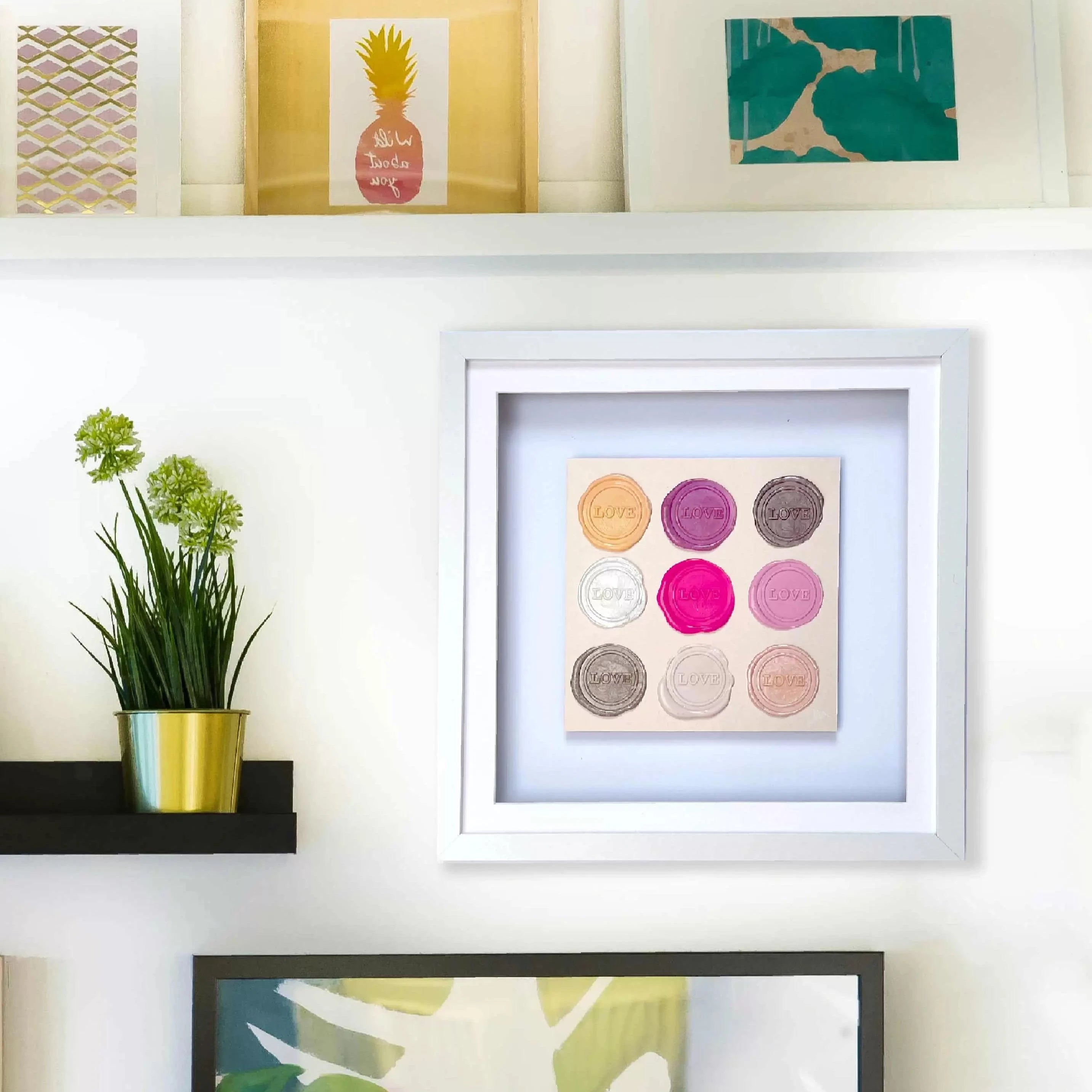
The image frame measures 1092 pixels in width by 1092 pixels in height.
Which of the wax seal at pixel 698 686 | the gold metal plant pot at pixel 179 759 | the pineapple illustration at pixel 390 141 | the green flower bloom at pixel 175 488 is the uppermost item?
the pineapple illustration at pixel 390 141

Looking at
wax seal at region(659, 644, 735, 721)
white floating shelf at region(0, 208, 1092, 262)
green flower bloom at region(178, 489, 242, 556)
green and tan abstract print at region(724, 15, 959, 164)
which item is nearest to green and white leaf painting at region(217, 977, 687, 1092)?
wax seal at region(659, 644, 735, 721)

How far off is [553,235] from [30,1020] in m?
0.77

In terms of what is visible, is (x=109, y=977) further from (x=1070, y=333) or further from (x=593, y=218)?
(x=1070, y=333)

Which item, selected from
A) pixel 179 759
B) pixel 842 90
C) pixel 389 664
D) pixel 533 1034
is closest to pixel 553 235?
pixel 842 90

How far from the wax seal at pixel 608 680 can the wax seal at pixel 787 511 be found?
15 cm

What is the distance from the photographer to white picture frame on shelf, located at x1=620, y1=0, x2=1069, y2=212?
3.16ft

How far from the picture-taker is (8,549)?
972 mm

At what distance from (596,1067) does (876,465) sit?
54cm

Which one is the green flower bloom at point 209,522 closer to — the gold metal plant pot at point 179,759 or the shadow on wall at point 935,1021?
the gold metal plant pot at point 179,759

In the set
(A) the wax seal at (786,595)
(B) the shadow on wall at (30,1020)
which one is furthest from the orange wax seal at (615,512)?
(B) the shadow on wall at (30,1020)

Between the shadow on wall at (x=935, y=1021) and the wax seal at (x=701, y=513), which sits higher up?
the wax seal at (x=701, y=513)

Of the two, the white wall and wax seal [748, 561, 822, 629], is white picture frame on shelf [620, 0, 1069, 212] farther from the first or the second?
wax seal [748, 561, 822, 629]

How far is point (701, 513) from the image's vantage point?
3.15 ft

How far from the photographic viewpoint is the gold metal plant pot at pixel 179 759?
87 centimetres
